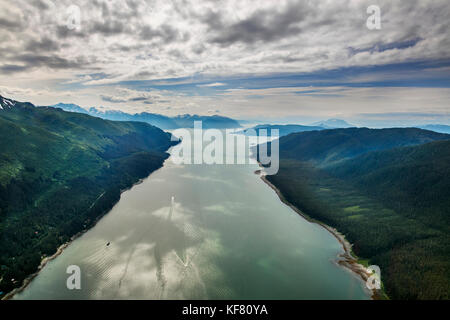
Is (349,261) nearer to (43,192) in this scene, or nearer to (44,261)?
(44,261)

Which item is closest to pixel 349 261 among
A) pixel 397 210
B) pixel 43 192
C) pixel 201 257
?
pixel 201 257

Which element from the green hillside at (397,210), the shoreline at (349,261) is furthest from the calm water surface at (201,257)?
the green hillside at (397,210)

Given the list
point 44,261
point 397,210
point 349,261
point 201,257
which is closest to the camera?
point 44,261

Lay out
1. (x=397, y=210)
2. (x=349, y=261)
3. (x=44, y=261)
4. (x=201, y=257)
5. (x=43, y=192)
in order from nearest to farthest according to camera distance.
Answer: (x=44, y=261)
(x=201, y=257)
(x=349, y=261)
(x=397, y=210)
(x=43, y=192)

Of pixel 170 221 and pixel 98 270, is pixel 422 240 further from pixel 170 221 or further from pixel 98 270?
pixel 98 270

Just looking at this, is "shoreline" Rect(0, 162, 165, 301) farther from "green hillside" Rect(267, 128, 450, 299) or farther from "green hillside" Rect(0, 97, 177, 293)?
"green hillside" Rect(267, 128, 450, 299)

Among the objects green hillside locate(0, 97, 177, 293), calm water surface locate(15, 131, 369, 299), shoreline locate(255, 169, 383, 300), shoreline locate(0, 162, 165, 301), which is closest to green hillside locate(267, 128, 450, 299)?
shoreline locate(255, 169, 383, 300)

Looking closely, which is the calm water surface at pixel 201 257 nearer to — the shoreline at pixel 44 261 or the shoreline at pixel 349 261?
the shoreline at pixel 44 261
